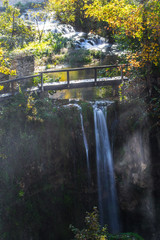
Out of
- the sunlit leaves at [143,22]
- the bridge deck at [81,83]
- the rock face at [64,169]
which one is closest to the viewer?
the sunlit leaves at [143,22]

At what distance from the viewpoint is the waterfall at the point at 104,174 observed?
1104cm

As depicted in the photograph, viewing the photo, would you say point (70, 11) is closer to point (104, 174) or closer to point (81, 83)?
point (81, 83)

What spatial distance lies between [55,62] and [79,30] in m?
9.07

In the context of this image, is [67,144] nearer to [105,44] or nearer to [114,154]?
[114,154]

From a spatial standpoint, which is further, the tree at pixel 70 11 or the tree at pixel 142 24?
the tree at pixel 70 11

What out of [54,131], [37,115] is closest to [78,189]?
[54,131]

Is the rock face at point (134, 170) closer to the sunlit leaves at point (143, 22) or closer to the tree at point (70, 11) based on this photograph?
the sunlit leaves at point (143, 22)

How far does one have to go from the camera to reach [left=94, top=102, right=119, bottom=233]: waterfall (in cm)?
1104

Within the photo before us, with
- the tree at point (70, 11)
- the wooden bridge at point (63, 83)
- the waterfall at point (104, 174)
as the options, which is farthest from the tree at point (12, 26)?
the waterfall at point (104, 174)

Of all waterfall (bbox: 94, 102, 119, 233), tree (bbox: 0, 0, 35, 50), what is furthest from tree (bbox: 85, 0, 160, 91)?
tree (bbox: 0, 0, 35, 50)

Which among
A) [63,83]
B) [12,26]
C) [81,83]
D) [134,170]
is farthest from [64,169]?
[12,26]

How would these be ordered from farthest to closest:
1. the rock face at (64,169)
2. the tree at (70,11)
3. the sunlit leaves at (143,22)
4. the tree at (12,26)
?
1. the tree at (70,11)
2. the tree at (12,26)
3. the rock face at (64,169)
4. the sunlit leaves at (143,22)

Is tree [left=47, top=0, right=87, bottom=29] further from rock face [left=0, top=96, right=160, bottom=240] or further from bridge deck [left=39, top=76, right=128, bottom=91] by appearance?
rock face [left=0, top=96, right=160, bottom=240]

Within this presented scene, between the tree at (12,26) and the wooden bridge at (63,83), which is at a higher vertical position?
the tree at (12,26)
